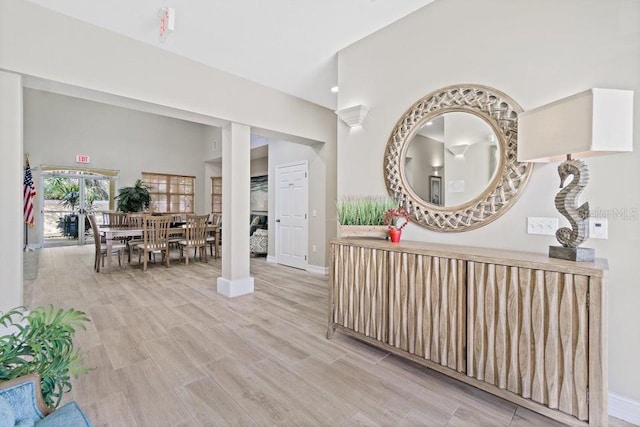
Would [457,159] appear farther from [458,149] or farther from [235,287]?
[235,287]

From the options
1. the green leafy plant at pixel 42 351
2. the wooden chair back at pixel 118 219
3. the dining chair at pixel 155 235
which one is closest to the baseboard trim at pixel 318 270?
the dining chair at pixel 155 235

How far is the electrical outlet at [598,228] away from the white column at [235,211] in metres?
3.51

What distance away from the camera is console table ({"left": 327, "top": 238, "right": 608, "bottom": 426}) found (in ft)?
4.59

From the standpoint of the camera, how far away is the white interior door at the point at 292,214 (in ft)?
18.4

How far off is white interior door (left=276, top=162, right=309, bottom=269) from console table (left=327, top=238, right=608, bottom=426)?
10.9 feet

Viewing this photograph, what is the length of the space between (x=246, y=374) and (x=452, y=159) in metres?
2.32

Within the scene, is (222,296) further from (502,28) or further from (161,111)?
(502,28)

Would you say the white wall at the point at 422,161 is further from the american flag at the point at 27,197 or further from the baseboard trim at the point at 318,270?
the american flag at the point at 27,197

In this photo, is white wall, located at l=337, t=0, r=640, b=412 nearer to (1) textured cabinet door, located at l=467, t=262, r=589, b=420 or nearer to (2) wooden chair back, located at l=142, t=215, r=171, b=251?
(1) textured cabinet door, located at l=467, t=262, r=589, b=420

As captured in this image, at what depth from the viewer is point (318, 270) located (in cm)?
531

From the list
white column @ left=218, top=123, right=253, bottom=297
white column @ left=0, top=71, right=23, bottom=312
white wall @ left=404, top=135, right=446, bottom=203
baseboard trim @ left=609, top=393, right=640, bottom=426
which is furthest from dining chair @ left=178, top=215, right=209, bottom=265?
baseboard trim @ left=609, top=393, right=640, bottom=426

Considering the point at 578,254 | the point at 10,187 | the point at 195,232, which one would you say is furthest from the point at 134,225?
the point at 578,254

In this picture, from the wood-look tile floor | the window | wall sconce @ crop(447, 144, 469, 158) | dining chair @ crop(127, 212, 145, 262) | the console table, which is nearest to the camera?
the console table

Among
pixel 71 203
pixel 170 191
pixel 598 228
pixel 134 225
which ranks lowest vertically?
pixel 134 225
